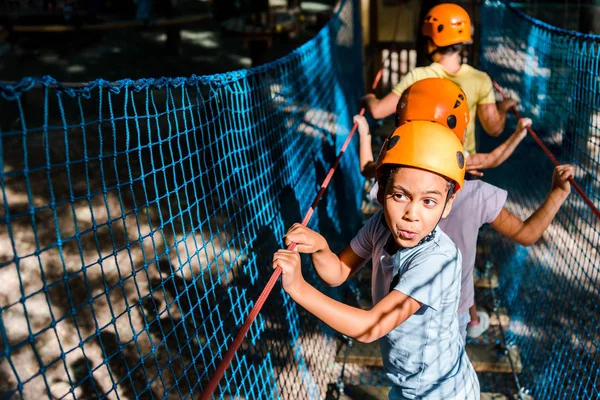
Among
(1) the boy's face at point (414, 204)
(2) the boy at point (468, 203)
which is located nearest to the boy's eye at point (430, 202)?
(1) the boy's face at point (414, 204)

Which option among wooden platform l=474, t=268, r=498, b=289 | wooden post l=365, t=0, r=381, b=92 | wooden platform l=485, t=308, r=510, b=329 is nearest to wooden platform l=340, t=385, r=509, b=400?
wooden platform l=485, t=308, r=510, b=329

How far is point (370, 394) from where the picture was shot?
3139 millimetres

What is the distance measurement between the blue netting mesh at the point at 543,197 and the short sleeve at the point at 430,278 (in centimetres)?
149

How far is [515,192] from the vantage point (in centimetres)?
458

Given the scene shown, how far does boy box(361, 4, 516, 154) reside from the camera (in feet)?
8.94

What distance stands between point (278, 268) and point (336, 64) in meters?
3.26

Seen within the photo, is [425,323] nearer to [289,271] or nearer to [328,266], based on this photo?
[328,266]

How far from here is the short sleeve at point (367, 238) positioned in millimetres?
1774

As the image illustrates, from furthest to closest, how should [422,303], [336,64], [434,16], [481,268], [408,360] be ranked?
[336,64]
[481,268]
[434,16]
[408,360]
[422,303]

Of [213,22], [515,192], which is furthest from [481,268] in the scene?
[213,22]

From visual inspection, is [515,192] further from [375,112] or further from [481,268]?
[375,112]

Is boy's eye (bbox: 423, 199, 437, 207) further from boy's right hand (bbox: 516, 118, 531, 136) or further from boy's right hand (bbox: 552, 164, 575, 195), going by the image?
boy's right hand (bbox: 516, 118, 531, 136)

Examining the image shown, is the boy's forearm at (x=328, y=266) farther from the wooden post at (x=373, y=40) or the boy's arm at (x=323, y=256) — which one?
the wooden post at (x=373, y=40)

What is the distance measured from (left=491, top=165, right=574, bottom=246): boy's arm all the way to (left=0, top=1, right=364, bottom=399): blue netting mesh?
974mm
